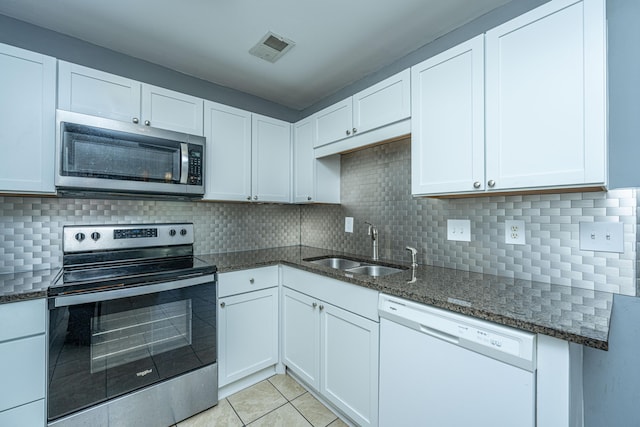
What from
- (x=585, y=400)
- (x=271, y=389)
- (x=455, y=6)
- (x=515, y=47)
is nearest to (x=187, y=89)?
(x=455, y=6)

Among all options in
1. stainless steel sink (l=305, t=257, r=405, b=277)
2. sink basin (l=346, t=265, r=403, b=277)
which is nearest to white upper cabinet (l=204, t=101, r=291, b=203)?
stainless steel sink (l=305, t=257, r=405, b=277)

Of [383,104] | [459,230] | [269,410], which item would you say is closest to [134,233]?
[269,410]

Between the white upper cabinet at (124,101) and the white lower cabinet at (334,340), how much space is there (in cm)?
134

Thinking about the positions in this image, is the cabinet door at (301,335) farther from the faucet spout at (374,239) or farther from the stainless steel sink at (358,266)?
the faucet spout at (374,239)

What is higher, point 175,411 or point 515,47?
point 515,47

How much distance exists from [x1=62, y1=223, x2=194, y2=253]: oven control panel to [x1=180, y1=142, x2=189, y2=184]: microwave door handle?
1.48 feet

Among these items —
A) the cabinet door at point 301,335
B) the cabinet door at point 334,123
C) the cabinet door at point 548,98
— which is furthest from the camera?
the cabinet door at point 334,123

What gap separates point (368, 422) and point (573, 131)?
5.41 ft

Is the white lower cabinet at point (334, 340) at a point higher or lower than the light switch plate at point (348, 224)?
lower

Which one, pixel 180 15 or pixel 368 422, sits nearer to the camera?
pixel 368 422

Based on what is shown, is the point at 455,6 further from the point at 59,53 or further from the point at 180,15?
the point at 59,53

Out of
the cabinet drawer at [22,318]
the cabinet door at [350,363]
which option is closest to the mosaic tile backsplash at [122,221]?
the cabinet drawer at [22,318]

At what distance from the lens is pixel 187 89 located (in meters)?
2.25

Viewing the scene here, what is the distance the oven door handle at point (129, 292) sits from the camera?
1292 mm
